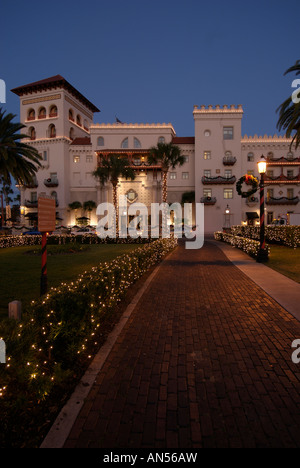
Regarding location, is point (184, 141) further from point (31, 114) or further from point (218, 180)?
point (31, 114)

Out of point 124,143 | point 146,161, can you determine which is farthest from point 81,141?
point 146,161

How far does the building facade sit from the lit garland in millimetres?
42504

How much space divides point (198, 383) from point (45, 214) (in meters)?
4.62

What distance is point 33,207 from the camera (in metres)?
50.8

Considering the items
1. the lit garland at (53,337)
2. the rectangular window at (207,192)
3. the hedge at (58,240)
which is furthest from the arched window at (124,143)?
the lit garland at (53,337)

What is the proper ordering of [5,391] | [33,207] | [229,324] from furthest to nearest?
[33,207], [229,324], [5,391]

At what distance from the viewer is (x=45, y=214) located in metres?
6.23

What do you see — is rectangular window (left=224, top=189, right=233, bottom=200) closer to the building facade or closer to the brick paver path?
the building facade

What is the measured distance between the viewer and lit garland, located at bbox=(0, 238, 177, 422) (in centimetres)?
307

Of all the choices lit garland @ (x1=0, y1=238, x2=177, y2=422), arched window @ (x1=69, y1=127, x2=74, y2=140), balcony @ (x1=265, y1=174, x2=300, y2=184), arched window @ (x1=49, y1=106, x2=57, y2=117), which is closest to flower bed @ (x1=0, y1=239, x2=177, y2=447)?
lit garland @ (x1=0, y1=238, x2=177, y2=422)

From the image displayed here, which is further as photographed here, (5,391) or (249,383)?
(249,383)
